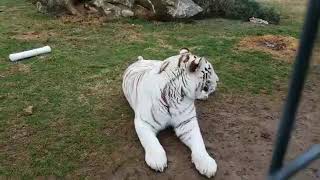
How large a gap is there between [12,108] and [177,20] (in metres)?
3.93

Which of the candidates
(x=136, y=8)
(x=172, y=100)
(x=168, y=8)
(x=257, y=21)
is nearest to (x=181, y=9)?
(x=168, y=8)

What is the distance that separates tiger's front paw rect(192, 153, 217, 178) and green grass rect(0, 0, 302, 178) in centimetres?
69

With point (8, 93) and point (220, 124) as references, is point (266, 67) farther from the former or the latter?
point (8, 93)

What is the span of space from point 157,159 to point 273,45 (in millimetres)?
3624

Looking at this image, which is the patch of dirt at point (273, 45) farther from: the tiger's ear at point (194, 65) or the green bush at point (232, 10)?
the tiger's ear at point (194, 65)

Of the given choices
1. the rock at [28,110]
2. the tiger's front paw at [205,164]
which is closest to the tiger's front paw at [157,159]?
the tiger's front paw at [205,164]

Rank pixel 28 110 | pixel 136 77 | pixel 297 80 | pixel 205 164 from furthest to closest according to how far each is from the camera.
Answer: pixel 28 110 < pixel 136 77 < pixel 205 164 < pixel 297 80

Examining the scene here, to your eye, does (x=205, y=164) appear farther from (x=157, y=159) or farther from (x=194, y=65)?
(x=194, y=65)

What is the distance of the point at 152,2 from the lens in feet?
25.2

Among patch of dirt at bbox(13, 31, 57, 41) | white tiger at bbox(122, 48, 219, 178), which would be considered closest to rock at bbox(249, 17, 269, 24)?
patch of dirt at bbox(13, 31, 57, 41)

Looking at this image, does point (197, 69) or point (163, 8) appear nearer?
point (197, 69)

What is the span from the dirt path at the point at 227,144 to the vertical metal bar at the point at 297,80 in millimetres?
2512

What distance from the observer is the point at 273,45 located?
6.42m

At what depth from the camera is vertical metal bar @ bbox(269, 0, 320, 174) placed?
0.75 metres
